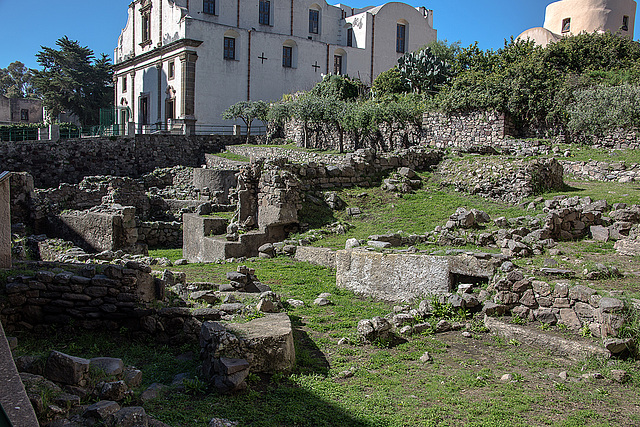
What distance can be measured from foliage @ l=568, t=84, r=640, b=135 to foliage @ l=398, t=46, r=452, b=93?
1061 centimetres

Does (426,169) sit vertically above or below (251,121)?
below

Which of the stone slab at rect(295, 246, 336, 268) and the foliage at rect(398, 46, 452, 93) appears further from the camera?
the foliage at rect(398, 46, 452, 93)

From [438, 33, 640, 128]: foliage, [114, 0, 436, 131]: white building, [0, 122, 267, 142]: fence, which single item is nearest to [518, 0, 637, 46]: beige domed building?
[438, 33, 640, 128]: foliage

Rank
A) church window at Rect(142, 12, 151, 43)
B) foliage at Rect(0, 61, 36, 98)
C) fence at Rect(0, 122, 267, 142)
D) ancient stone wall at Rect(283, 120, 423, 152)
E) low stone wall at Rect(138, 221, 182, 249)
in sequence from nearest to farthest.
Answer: low stone wall at Rect(138, 221, 182, 249) → ancient stone wall at Rect(283, 120, 423, 152) → fence at Rect(0, 122, 267, 142) → church window at Rect(142, 12, 151, 43) → foliage at Rect(0, 61, 36, 98)

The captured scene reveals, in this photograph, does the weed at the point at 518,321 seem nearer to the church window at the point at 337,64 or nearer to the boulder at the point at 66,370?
the boulder at the point at 66,370

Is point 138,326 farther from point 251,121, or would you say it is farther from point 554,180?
point 251,121

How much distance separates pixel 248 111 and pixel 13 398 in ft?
107

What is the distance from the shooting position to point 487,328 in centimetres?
669

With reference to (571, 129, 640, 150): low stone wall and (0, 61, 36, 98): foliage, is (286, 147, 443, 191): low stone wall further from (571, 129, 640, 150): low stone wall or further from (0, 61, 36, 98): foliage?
(0, 61, 36, 98): foliage

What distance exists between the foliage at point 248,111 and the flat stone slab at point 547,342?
1170 inches

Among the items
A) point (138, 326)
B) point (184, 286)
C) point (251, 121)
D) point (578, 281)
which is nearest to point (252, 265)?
point (184, 286)

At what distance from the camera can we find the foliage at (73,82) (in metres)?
46.1

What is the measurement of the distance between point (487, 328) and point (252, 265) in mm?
5461

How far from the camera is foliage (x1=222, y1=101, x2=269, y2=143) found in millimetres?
34906
